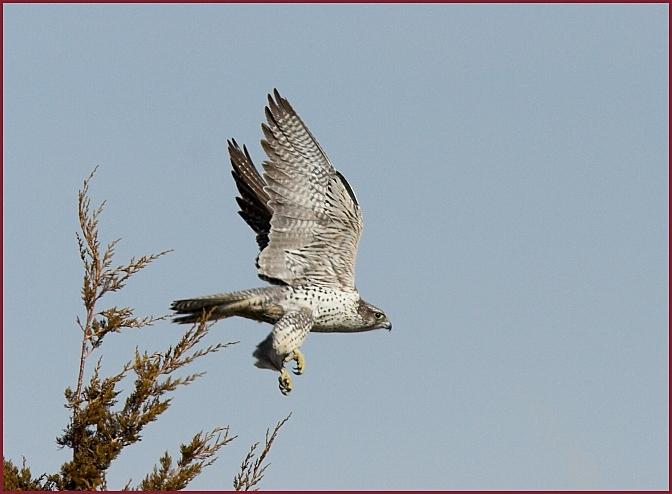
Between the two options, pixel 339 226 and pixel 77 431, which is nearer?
pixel 77 431

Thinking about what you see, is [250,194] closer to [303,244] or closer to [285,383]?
[303,244]

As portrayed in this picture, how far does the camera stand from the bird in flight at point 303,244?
27.1 ft

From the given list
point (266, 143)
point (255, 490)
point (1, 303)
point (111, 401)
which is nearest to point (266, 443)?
point (255, 490)

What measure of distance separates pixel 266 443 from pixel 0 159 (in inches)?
107

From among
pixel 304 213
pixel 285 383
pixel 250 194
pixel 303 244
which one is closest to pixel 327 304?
pixel 303 244

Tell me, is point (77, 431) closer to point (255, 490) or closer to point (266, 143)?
point (255, 490)

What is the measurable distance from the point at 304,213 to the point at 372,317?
3.32 ft

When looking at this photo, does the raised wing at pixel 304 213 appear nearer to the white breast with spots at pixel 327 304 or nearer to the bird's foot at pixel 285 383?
the white breast with spots at pixel 327 304

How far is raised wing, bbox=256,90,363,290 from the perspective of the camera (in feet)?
27.8

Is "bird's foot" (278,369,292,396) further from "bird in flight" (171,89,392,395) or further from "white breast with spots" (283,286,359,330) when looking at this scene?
"white breast with spots" (283,286,359,330)

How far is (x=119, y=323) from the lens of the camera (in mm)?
6922

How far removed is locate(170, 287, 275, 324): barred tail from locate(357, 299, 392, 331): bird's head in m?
0.81

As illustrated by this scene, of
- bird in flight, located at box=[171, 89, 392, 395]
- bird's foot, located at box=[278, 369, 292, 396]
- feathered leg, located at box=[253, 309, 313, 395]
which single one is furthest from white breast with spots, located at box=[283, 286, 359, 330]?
bird's foot, located at box=[278, 369, 292, 396]

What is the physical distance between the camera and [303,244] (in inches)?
336
